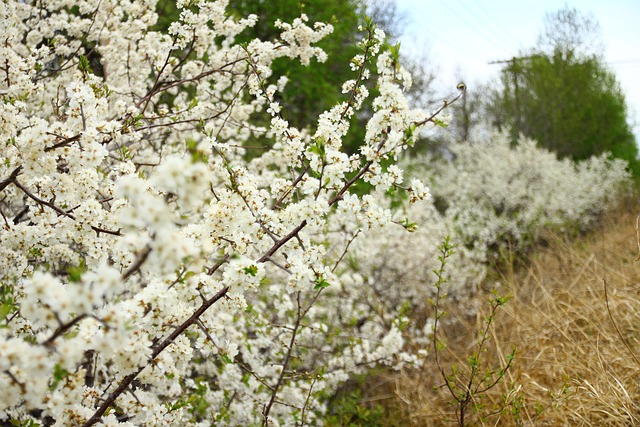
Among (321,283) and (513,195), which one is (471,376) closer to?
(321,283)

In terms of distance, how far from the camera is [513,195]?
11.7 meters

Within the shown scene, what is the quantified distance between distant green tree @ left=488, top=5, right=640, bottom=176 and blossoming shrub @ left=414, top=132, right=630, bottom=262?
6749 millimetres

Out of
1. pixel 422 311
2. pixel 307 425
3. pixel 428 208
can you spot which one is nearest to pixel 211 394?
pixel 307 425

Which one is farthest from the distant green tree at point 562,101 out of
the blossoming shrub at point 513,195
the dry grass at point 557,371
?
the dry grass at point 557,371

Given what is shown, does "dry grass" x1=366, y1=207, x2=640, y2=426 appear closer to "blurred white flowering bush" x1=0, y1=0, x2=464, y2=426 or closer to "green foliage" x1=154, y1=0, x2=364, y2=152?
"blurred white flowering bush" x1=0, y1=0, x2=464, y2=426

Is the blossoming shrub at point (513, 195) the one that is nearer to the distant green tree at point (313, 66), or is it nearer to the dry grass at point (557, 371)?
the distant green tree at point (313, 66)

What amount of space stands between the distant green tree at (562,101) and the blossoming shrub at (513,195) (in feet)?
22.1

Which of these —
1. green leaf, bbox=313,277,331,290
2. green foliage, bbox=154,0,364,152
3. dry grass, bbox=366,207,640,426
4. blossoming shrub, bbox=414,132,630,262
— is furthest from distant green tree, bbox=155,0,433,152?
green leaf, bbox=313,277,331,290

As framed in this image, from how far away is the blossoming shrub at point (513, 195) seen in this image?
35.0 feet

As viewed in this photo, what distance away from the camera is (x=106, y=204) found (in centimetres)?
276

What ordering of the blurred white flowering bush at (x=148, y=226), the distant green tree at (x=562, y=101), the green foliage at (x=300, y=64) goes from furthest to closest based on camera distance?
1. the distant green tree at (x=562, y=101)
2. the green foliage at (x=300, y=64)
3. the blurred white flowering bush at (x=148, y=226)

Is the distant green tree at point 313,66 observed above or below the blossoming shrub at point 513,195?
above

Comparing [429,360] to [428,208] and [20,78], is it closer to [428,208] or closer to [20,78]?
[20,78]

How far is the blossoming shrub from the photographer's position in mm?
10664
